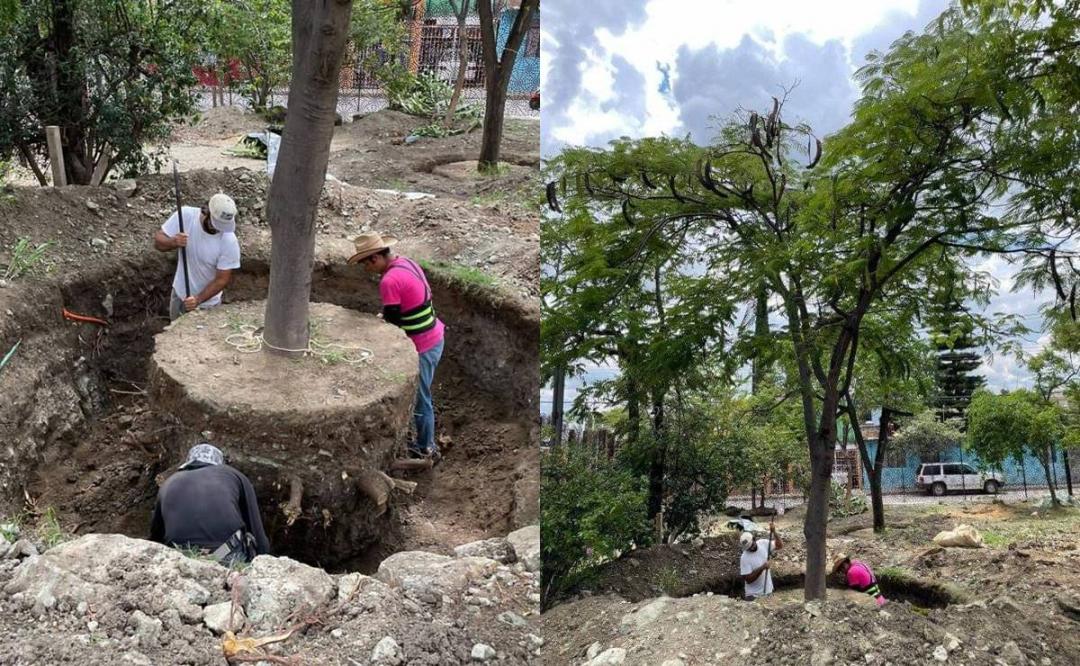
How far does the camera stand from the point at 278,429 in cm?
379

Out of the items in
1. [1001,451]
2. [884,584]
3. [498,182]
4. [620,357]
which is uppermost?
[498,182]

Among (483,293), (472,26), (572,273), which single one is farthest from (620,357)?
(472,26)

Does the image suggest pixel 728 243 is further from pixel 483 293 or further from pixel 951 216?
pixel 483 293

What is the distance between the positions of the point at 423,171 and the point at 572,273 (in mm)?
4952

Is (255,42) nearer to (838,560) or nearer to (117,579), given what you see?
(117,579)

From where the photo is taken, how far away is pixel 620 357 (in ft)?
9.86

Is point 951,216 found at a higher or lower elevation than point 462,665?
higher

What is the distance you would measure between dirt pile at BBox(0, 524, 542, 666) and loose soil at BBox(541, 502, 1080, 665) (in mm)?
374

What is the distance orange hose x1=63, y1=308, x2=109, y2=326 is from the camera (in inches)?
211

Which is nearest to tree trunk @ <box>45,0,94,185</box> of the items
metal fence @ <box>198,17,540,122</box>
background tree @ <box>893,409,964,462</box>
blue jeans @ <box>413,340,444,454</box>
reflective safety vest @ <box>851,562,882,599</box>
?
metal fence @ <box>198,17,540,122</box>

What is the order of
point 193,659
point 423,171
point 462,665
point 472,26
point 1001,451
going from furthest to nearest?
point 423,171, point 472,26, point 462,665, point 1001,451, point 193,659

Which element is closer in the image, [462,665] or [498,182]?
[462,665]

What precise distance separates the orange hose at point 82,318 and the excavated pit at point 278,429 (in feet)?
0.12

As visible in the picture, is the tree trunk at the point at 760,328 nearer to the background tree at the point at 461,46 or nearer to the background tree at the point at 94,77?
the background tree at the point at 461,46
